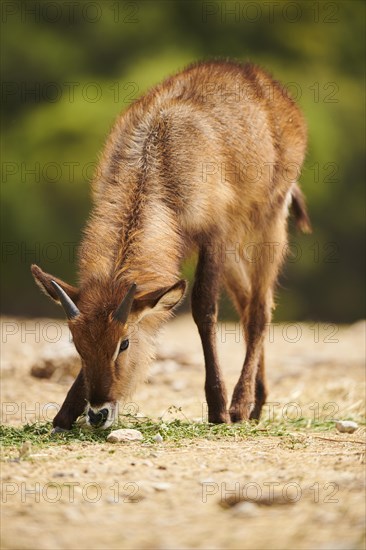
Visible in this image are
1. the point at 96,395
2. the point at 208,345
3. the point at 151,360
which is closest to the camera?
the point at 96,395

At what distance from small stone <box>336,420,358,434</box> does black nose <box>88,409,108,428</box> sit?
1.70 metres

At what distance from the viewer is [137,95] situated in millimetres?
16250

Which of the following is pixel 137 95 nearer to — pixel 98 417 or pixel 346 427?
pixel 346 427

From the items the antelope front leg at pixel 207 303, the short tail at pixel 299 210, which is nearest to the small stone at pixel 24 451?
the antelope front leg at pixel 207 303

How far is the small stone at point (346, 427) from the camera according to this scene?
6947 mm

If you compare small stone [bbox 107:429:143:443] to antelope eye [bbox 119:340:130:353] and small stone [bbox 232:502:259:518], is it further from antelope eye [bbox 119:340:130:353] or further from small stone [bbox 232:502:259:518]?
small stone [bbox 232:502:259:518]

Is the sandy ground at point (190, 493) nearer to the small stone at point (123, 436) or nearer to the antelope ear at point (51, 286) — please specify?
the small stone at point (123, 436)

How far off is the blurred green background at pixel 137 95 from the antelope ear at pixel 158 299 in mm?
9832

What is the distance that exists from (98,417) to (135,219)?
1.32m

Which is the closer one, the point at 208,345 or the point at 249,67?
the point at 208,345

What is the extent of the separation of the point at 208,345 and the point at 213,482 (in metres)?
2.34

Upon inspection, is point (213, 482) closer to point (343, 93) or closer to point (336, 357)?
point (336, 357)

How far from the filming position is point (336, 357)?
1055cm

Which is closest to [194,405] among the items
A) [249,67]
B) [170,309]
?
[170,309]
